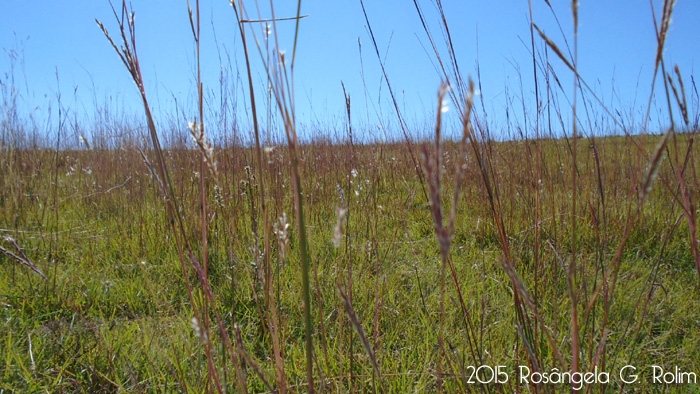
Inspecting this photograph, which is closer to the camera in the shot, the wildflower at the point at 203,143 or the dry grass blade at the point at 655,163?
the dry grass blade at the point at 655,163

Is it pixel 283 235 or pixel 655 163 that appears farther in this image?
pixel 283 235

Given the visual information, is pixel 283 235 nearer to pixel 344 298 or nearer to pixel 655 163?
pixel 344 298

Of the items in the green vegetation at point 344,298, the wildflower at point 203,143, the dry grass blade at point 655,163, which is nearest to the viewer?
the dry grass blade at point 655,163

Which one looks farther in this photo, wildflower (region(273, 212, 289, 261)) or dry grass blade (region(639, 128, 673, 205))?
wildflower (region(273, 212, 289, 261))

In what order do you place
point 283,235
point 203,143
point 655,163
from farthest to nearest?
point 283,235, point 203,143, point 655,163

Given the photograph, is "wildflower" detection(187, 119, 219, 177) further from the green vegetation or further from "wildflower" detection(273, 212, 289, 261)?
"wildflower" detection(273, 212, 289, 261)

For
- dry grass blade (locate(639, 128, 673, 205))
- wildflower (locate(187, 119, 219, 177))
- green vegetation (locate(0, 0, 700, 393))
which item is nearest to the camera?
dry grass blade (locate(639, 128, 673, 205))

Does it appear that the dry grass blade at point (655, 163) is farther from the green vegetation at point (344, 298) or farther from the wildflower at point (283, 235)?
the wildflower at point (283, 235)

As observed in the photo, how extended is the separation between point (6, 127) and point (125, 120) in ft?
5.41

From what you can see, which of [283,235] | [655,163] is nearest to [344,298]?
[283,235]

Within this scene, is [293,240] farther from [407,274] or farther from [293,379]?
[293,379]

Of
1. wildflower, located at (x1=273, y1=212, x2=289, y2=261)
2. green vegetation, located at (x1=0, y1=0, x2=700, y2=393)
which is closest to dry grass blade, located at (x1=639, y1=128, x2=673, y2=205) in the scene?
green vegetation, located at (x1=0, y1=0, x2=700, y2=393)

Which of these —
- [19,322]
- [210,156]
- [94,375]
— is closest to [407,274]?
[94,375]

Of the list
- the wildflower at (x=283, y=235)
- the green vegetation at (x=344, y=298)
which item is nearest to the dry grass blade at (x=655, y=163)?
the green vegetation at (x=344, y=298)
